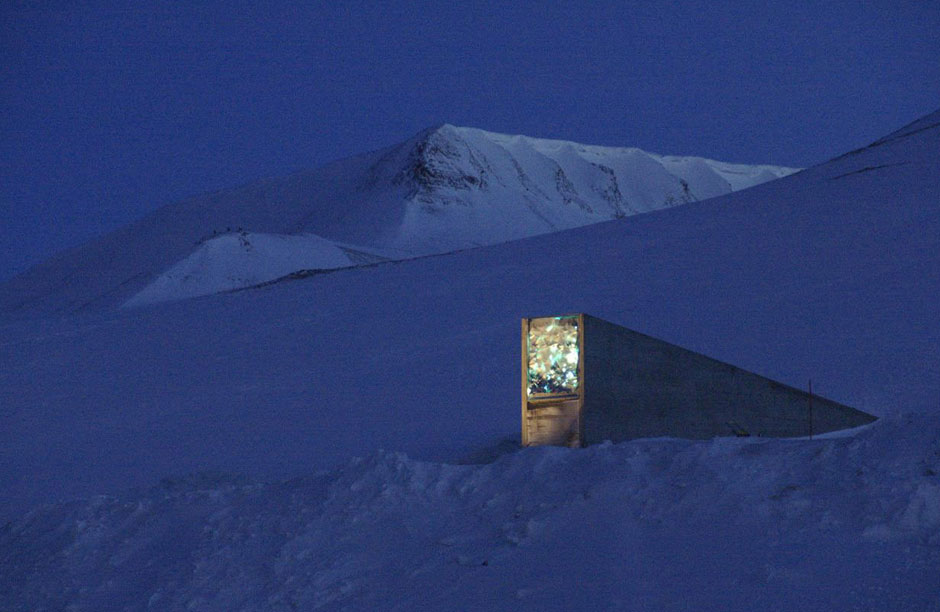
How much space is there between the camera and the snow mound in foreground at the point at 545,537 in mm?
5598

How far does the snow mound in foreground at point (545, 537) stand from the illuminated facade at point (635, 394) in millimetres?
2001

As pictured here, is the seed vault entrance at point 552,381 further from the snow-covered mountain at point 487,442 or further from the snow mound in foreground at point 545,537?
the snow mound in foreground at point 545,537

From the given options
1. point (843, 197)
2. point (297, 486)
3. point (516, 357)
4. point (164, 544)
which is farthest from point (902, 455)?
point (843, 197)

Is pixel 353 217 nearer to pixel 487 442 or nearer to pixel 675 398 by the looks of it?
pixel 487 442

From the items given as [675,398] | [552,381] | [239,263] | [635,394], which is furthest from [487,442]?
[239,263]

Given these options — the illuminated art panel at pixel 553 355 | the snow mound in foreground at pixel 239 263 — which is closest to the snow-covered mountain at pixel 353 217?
the snow mound in foreground at pixel 239 263

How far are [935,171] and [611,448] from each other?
770 inches

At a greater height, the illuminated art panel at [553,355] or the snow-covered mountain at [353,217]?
the snow-covered mountain at [353,217]

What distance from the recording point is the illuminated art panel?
961cm

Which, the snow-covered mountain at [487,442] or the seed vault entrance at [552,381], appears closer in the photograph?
the snow-covered mountain at [487,442]

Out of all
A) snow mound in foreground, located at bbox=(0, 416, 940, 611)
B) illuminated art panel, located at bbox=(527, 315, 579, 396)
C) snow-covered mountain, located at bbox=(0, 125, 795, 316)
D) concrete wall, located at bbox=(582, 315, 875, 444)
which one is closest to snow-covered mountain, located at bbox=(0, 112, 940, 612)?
snow mound in foreground, located at bbox=(0, 416, 940, 611)

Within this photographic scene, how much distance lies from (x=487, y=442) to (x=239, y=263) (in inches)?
1303

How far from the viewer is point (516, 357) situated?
17.3m

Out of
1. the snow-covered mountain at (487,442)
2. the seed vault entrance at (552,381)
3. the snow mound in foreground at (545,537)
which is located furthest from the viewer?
the seed vault entrance at (552,381)
